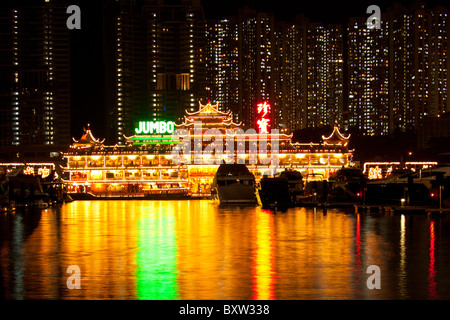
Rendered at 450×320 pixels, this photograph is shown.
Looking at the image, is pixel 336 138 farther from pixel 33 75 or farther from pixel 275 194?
pixel 33 75

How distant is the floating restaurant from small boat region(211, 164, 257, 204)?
122 feet

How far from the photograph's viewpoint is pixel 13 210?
42812 millimetres

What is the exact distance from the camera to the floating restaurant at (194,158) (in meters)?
93.3

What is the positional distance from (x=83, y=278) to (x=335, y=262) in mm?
6480

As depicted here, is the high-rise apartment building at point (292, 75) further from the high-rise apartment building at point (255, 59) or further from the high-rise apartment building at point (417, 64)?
the high-rise apartment building at point (417, 64)

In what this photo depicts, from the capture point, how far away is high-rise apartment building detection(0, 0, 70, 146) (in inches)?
7121

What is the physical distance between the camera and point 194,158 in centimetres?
9369

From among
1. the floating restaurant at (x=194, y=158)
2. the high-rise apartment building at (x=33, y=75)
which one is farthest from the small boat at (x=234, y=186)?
the high-rise apartment building at (x=33, y=75)

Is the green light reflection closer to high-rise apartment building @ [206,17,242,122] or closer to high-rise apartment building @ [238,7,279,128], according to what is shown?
high-rise apartment building @ [238,7,279,128]

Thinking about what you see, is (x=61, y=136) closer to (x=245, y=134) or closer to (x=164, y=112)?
(x=164, y=112)

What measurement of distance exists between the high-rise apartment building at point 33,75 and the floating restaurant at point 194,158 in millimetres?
89781

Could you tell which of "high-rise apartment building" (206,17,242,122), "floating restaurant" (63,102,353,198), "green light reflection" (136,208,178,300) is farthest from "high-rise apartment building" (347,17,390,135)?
"green light reflection" (136,208,178,300)

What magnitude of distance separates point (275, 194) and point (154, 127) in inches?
2218

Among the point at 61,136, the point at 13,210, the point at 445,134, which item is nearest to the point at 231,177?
the point at 13,210
